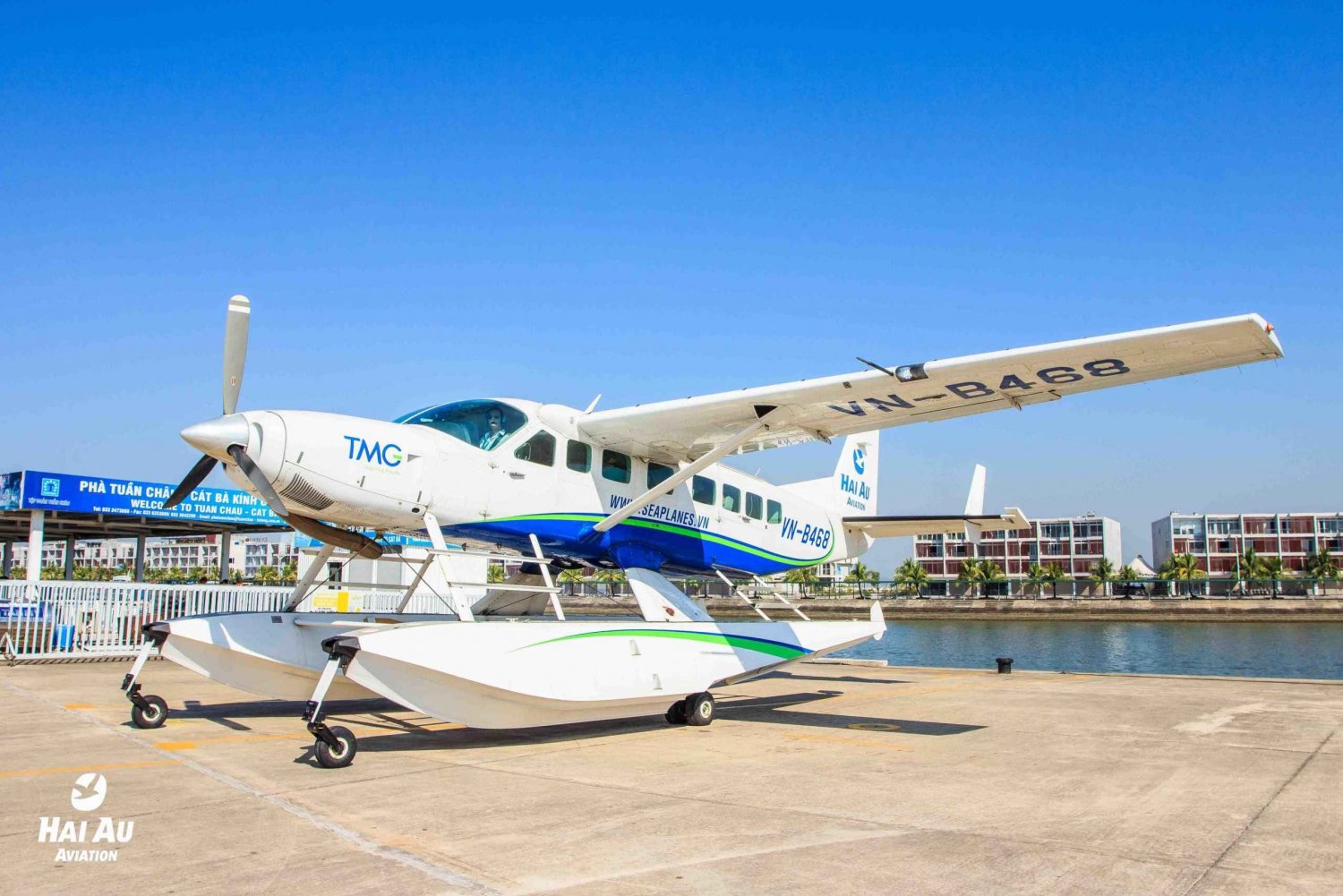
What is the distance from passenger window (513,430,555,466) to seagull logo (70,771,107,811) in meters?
4.91

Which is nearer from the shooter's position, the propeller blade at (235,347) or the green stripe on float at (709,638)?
the propeller blade at (235,347)

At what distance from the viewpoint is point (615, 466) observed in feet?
37.8

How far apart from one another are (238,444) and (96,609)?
12532 millimetres

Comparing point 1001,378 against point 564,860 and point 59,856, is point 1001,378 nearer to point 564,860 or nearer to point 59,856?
point 564,860

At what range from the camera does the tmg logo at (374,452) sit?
28.8ft

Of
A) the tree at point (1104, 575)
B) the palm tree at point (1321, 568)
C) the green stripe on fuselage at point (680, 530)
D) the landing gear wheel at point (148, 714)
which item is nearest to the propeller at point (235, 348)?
the landing gear wheel at point (148, 714)

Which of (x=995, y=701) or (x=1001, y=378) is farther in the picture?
(x=995, y=701)

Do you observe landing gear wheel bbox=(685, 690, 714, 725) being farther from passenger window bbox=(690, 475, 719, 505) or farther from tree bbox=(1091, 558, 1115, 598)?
tree bbox=(1091, 558, 1115, 598)

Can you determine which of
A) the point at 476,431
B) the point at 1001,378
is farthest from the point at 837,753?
the point at 476,431

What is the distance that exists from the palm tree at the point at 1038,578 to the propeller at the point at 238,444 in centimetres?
11231

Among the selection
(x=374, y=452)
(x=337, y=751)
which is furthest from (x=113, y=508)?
(x=337, y=751)

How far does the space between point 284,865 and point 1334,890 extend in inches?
193

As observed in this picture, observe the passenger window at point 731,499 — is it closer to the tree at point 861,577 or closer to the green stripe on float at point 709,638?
the green stripe on float at point 709,638

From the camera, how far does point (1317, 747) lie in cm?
830
